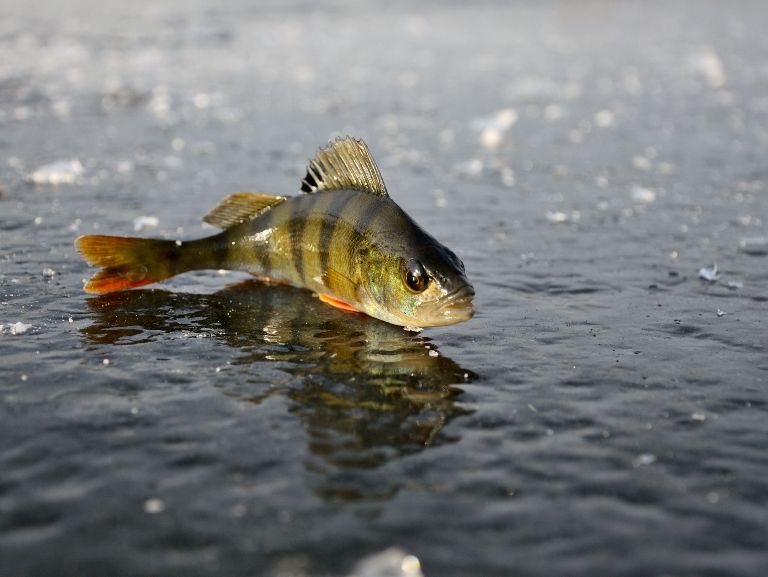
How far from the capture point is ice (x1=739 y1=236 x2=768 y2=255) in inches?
300

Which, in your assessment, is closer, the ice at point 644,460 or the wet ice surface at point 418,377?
the wet ice surface at point 418,377

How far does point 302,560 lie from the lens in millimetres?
3244

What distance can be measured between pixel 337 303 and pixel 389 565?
116 inches

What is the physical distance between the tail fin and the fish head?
1.65m

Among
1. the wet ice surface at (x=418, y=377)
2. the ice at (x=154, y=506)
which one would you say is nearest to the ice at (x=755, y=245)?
the wet ice surface at (x=418, y=377)

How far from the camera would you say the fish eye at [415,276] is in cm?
528

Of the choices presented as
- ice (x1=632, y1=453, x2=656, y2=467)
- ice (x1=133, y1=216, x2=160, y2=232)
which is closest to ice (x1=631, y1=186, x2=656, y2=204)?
ice (x1=133, y1=216, x2=160, y2=232)

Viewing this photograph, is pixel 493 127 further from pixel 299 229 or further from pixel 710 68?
pixel 710 68

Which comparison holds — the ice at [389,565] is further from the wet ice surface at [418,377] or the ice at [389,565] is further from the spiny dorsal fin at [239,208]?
the spiny dorsal fin at [239,208]

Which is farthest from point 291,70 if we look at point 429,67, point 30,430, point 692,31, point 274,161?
point 30,430

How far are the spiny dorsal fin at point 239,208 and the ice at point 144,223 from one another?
2.03 metres

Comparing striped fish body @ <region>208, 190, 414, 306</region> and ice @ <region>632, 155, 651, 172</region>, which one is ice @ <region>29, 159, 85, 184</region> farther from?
ice @ <region>632, 155, 651, 172</region>

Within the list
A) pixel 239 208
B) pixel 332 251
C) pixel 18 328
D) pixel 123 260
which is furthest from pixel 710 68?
pixel 18 328

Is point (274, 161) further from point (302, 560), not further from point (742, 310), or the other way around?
point (302, 560)
